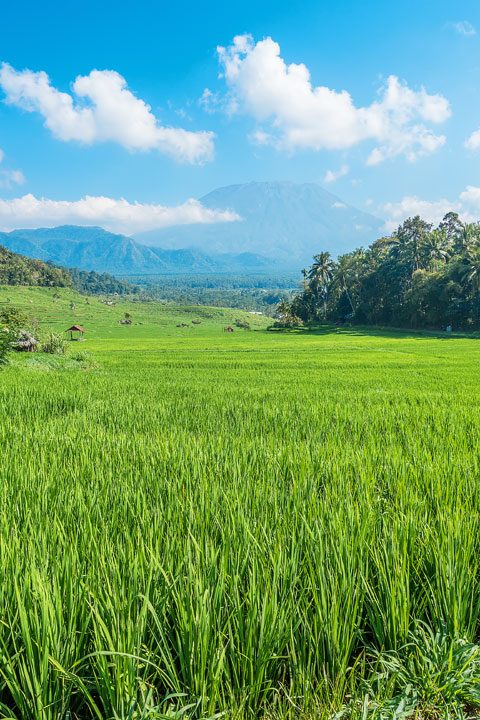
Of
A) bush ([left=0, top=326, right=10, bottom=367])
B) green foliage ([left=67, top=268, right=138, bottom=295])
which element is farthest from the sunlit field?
green foliage ([left=67, top=268, right=138, bottom=295])

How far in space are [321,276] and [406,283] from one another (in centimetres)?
1737

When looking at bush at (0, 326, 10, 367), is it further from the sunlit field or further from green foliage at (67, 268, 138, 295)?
green foliage at (67, 268, 138, 295)


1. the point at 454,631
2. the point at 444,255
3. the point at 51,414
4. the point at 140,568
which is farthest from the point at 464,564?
the point at 444,255

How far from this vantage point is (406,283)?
58.0 m

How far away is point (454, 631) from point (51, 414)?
715cm

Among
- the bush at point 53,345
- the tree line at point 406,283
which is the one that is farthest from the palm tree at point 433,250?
the bush at point 53,345

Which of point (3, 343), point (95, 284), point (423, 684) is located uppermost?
point (95, 284)

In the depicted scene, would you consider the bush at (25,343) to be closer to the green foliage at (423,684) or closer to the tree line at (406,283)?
the green foliage at (423,684)

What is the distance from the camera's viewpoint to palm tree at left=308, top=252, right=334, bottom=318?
72.4 meters

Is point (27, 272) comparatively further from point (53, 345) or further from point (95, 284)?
point (53, 345)

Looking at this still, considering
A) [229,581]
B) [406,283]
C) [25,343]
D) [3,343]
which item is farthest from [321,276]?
[229,581]

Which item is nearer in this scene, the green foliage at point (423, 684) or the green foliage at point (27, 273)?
the green foliage at point (423, 684)

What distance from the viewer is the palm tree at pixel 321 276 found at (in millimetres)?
72375

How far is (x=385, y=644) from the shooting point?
A: 6.25 feet
